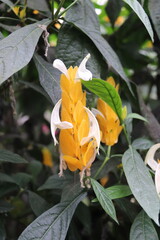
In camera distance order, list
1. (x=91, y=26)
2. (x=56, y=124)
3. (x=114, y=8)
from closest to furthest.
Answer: (x=56, y=124) < (x=91, y=26) < (x=114, y=8)

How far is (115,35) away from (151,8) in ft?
1.35

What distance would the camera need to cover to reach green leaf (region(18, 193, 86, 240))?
0.70 metres

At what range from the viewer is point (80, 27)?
2.66ft

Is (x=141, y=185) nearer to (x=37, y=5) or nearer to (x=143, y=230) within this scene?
(x=143, y=230)

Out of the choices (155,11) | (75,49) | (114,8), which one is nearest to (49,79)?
(75,49)

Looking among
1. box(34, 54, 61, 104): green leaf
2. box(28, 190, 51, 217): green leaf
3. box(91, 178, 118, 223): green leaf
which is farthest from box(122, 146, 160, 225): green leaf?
box(28, 190, 51, 217): green leaf

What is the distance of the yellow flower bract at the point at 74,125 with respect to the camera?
66cm

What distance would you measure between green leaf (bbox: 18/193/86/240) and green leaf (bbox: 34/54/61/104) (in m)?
0.21

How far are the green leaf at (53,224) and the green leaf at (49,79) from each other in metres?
0.21

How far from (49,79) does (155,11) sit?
0.33 meters

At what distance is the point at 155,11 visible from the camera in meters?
0.93

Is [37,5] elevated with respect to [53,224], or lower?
elevated

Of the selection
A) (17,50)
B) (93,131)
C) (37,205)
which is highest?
(17,50)

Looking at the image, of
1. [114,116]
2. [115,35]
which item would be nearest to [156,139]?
[114,116]
